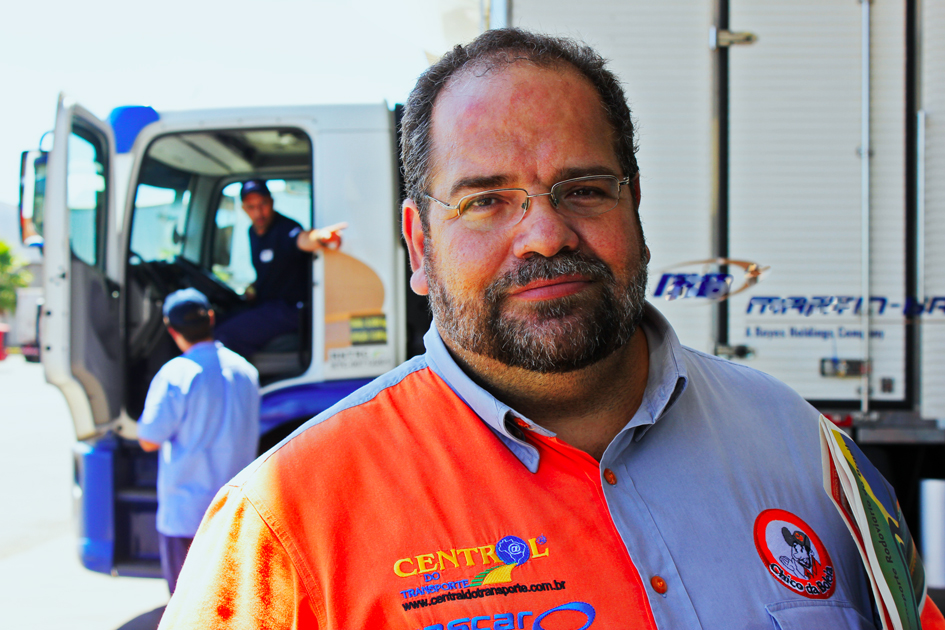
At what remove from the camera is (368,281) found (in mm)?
3715

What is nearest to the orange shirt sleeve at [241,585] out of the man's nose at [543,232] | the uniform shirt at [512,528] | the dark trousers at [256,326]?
the uniform shirt at [512,528]

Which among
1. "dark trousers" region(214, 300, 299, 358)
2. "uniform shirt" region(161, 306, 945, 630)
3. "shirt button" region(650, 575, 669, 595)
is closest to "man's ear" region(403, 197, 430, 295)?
"uniform shirt" region(161, 306, 945, 630)

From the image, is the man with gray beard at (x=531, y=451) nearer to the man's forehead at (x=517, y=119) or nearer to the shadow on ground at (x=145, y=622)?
the man's forehead at (x=517, y=119)

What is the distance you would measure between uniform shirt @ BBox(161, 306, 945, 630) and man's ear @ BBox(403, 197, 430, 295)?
0.22 metres

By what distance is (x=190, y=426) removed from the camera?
135 inches

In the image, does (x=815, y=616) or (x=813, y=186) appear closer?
(x=815, y=616)

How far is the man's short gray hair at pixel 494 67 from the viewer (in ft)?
4.35

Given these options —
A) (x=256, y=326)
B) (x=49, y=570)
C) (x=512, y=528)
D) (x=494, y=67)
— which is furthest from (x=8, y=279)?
(x=512, y=528)

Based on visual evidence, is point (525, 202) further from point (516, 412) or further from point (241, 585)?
point (241, 585)

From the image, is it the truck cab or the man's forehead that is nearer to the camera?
the man's forehead

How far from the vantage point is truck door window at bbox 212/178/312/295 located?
398 cm

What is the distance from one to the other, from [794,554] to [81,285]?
3.78 metres

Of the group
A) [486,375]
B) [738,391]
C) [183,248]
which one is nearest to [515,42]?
[486,375]

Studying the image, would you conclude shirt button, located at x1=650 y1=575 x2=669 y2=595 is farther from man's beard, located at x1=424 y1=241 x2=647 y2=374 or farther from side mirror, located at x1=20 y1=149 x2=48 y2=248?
side mirror, located at x1=20 y1=149 x2=48 y2=248
